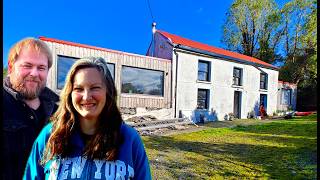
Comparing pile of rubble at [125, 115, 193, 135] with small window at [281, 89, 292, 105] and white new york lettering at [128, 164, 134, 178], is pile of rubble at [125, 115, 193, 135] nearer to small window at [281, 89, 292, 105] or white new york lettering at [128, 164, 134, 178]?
white new york lettering at [128, 164, 134, 178]

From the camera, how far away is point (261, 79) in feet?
63.2

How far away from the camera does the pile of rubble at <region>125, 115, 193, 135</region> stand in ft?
33.9

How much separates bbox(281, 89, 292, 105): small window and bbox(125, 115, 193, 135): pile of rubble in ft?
40.4

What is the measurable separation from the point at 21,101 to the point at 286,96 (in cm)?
2383

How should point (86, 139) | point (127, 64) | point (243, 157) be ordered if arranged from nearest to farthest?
point (86, 139), point (243, 157), point (127, 64)

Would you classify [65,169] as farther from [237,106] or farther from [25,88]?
[237,106]

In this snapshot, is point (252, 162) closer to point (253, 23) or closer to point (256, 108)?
point (253, 23)

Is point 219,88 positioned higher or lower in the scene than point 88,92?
higher

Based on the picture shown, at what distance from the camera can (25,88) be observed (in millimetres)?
1400

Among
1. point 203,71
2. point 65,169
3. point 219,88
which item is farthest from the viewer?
point 219,88

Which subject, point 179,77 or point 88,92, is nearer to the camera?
point 88,92

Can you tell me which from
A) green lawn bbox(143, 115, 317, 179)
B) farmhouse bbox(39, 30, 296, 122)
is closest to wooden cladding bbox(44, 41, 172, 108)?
farmhouse bbox(39, 30, 296, 122)

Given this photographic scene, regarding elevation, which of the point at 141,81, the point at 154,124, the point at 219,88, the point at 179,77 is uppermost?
the point at 179,77

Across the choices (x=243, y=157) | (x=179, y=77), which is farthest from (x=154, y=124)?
(x=243, y=157)
